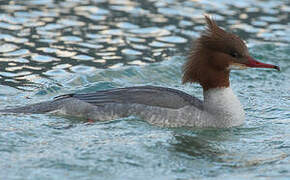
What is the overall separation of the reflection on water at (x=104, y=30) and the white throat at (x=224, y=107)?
3.62 metres

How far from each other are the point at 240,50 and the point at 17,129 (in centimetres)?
347

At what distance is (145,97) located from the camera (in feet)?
30.6

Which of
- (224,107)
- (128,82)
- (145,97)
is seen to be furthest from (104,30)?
(224,107)

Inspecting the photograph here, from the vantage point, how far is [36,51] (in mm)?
13039

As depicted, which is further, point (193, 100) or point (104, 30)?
point (104, 30)

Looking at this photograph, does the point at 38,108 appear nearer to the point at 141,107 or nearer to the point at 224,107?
the point at 141,107

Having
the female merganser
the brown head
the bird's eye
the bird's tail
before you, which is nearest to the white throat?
the female merganser

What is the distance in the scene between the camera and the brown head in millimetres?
9219

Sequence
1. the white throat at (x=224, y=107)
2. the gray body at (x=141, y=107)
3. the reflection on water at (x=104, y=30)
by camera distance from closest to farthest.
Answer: the gray body at (x=141, y=107), the white throat at (x=224, y=107), the reflection on water at (x=104, y=30)

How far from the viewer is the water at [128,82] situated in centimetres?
757

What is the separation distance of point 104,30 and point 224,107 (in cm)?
576

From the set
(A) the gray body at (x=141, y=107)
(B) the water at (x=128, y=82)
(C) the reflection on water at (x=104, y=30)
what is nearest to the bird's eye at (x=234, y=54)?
(A) the gray body at (x=141, y=107)

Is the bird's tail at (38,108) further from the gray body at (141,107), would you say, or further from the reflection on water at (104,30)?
the reflection on water at (104,30)

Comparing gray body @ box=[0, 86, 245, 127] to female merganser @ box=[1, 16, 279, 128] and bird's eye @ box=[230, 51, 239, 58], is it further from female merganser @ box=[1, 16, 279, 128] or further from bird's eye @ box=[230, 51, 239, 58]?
bird's eye @ box=[230, 51, 239, 58]
